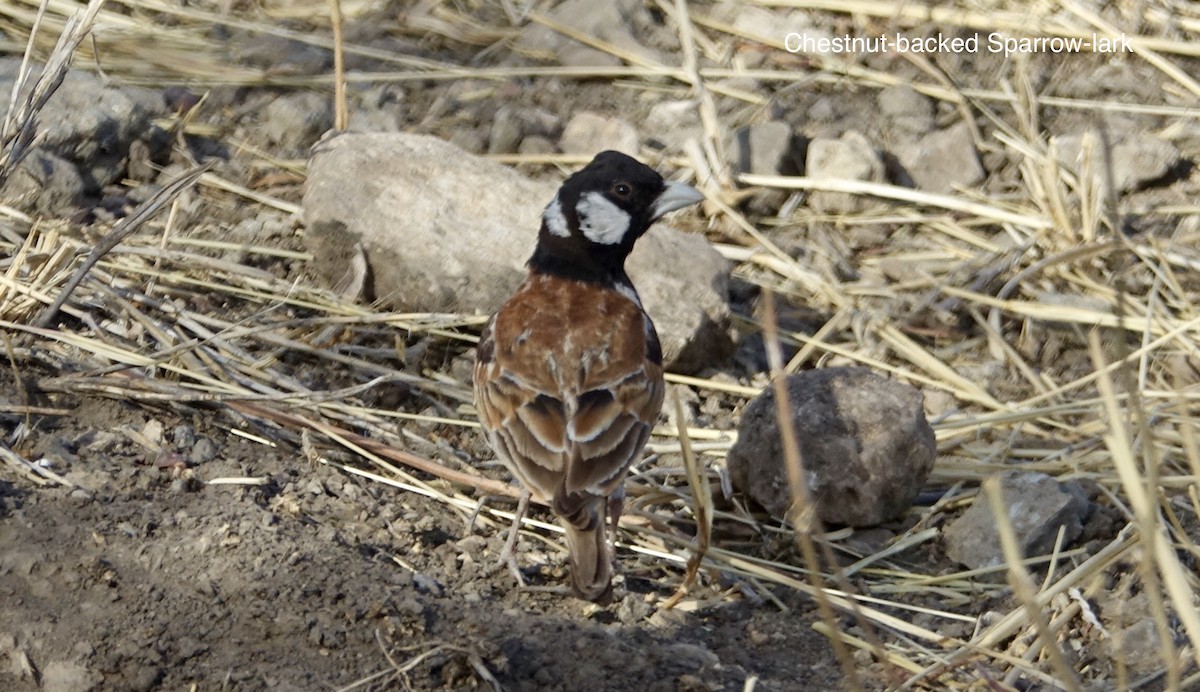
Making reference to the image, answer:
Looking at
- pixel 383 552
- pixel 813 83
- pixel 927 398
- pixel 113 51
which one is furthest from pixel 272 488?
pixel 813 83

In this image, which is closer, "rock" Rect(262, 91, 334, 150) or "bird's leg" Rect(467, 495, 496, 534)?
"bird's leg" Rect(467, 495, 496, 534)

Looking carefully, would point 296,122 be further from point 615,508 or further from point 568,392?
point 615,508

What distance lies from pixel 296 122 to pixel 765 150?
245 cm

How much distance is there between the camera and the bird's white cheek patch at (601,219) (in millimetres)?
5668

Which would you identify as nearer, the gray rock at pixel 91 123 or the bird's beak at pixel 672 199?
the bird's beak at pixel 672 199

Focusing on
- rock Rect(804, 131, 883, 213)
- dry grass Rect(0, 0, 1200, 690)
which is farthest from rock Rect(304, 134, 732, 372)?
rock Rect(804, 131, 883, 213)

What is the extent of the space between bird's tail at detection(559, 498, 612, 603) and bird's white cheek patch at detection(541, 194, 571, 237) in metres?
1.39

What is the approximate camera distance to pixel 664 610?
16.1 feet

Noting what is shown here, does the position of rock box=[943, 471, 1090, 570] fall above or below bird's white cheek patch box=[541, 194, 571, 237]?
below

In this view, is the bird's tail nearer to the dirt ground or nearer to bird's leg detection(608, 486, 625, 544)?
the dirt ground

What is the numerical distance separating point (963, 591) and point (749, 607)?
30.7 inches

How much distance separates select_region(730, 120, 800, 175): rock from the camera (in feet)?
25.4

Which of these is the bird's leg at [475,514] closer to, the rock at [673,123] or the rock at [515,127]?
the rock at [515,127]

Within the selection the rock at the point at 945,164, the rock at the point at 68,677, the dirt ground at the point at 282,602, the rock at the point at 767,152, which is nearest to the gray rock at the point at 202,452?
the dirt ground at the point at 282,602
